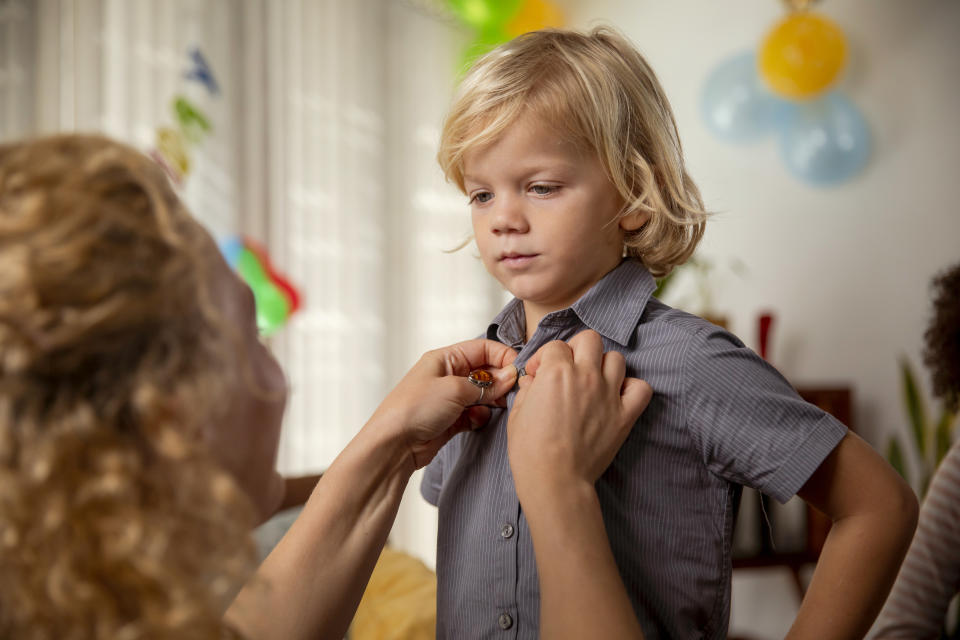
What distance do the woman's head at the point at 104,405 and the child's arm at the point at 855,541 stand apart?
685 mm

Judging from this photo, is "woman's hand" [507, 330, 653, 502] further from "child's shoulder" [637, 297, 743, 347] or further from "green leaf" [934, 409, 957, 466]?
"green leaf" [934, 409, 957, 466]

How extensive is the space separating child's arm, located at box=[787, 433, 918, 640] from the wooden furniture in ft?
7.89

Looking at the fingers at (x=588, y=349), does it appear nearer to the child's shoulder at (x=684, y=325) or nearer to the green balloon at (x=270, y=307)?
the child's shoulder at (x=684, y=325)

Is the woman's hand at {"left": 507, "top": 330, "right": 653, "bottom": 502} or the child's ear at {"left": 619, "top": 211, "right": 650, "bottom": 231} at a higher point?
the child's ear at {"left": 619, "top": 211, "right": 650, "bottom": 231}

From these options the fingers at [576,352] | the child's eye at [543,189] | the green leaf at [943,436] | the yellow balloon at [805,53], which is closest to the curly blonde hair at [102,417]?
the fingers at [576,352]

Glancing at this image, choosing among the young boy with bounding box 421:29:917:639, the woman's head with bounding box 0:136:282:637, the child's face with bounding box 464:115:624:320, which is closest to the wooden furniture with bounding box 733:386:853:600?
the young boy with bounding box 421:29:917:639

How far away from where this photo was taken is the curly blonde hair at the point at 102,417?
584 mm

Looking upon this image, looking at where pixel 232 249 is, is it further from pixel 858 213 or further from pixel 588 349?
pixel 588 349

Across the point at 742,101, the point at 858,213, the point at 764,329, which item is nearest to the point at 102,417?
the point at 764,329

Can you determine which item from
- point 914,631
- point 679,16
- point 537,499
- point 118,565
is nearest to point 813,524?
point 914,631

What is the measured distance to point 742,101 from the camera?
3.76 m

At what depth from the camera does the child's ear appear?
3.82 ft

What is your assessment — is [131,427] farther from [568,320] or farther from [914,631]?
[914,631]

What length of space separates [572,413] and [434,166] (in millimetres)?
3643
